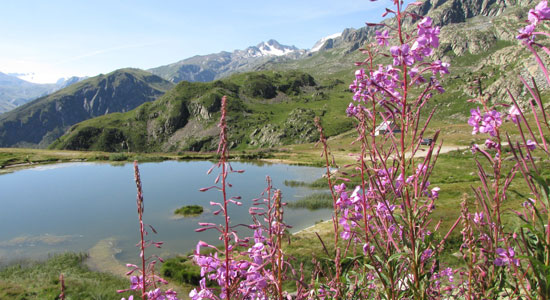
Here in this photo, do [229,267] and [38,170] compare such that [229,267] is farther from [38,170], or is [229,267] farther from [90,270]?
[38,170]

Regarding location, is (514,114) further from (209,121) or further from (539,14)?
(209,121)

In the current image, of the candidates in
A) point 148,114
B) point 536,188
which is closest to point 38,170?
point 536,188

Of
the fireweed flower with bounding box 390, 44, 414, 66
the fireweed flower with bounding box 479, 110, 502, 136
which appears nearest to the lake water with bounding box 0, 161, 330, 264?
the fireweed flower with bounding box 479, 110, 502, 136

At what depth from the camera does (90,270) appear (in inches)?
735

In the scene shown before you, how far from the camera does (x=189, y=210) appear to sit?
29.8 meters

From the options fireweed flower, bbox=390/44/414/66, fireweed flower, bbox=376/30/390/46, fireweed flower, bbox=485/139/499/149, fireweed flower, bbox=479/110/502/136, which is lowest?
fireweed flower, bbox=485/139/499/149

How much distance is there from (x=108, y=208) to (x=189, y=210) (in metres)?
9.13

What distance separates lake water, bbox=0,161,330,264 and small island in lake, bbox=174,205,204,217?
616mm

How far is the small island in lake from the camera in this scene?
29.3 metres

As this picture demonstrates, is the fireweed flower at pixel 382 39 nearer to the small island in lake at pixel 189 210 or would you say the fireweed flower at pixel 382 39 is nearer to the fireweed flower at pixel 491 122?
the fireweed flower at pixel 491 122

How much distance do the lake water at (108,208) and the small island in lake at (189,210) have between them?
616 millimetres

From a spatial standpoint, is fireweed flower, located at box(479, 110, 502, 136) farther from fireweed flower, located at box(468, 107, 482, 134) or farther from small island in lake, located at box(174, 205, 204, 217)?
small island in lake, located at box(174, 205, 204, 217)

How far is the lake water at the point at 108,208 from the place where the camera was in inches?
923

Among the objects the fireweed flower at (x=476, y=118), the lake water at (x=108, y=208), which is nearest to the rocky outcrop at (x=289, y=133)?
the lake water at (x=108, y=208)
